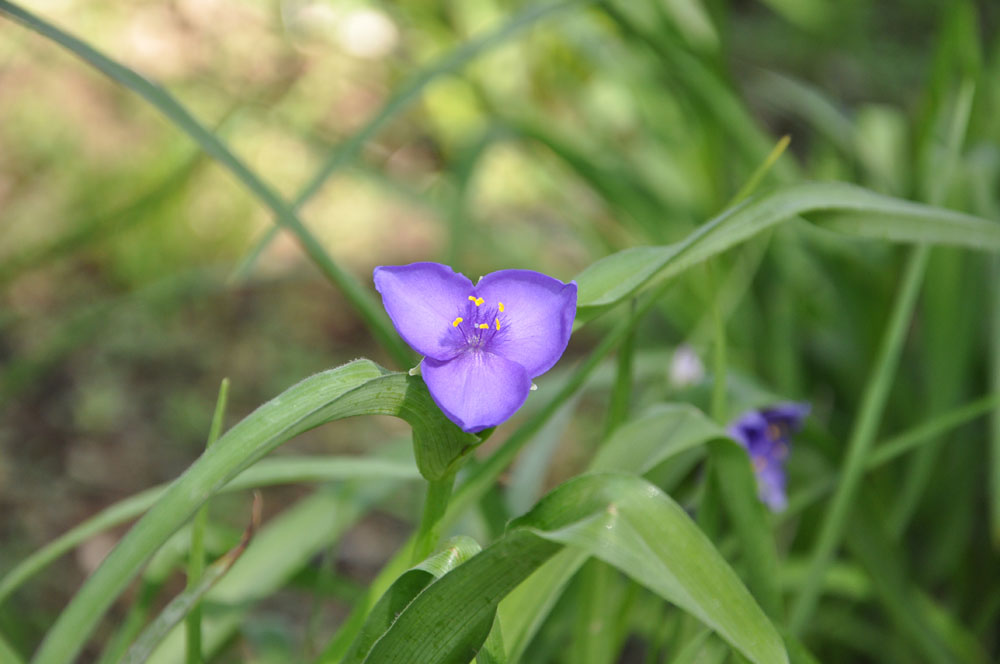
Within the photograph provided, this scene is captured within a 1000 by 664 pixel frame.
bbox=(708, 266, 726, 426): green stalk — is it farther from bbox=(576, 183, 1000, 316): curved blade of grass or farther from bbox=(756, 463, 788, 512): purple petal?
bbox=(756, 463, 788, 512): purple petal

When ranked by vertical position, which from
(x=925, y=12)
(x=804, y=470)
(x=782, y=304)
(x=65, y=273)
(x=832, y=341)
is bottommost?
(x=804, y=470)

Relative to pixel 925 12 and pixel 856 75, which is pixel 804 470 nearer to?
pixel 856 75

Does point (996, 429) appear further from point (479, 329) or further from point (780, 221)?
point (479, 329)

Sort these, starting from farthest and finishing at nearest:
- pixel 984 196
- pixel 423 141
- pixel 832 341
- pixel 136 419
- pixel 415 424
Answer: pixel 423 141, pixel 136 419, pixel 832 341, pixel 984 196, pixel 415 424

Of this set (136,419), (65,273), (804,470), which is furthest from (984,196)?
(65,273)

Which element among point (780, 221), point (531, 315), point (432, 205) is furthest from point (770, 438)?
point (432, 205)

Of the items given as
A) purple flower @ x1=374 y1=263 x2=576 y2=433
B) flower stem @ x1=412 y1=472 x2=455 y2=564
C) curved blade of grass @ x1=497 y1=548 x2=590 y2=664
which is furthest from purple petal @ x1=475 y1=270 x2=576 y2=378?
curved blade of grass @ x1=497 y1=548 x2=590 y2=664
